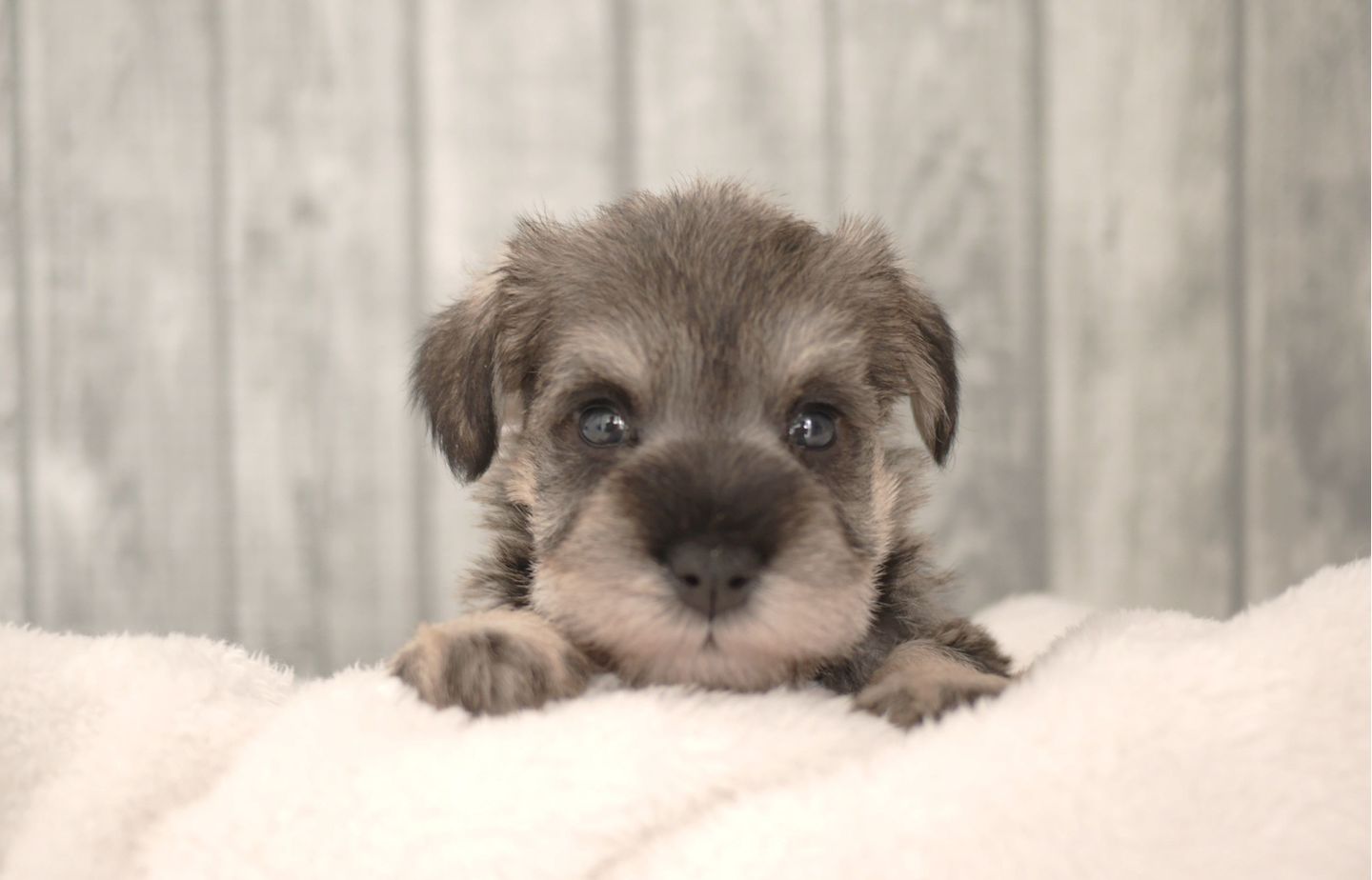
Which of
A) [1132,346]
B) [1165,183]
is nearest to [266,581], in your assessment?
[1132,346]

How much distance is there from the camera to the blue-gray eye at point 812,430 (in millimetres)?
1885

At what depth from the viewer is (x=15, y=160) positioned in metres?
3.02

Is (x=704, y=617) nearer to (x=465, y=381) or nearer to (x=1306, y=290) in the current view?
(x=465, y=381)

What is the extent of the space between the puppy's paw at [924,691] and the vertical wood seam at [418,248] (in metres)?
1.68

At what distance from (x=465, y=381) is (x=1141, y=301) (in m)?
1.92

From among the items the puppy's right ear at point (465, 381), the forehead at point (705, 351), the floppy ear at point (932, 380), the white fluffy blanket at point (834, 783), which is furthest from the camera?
the floppy ear at point (932, 380)

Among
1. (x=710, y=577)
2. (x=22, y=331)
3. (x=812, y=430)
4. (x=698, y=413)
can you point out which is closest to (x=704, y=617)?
(x=710, y=577)

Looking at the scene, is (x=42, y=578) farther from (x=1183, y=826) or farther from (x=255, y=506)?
(x=1183, y=826)

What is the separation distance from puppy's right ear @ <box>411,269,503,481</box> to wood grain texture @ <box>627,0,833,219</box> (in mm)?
1036

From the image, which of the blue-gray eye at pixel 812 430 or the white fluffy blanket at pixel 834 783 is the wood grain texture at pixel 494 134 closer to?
the blue-gray eye at pixel 812 430

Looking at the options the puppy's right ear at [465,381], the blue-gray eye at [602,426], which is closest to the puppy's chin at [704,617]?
the blue-gray eye at [602,426]

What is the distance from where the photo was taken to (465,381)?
2045mm

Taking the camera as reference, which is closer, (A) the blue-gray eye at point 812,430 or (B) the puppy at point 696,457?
(B) the puppy at point 696,457

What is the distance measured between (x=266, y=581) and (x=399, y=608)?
346 mm
